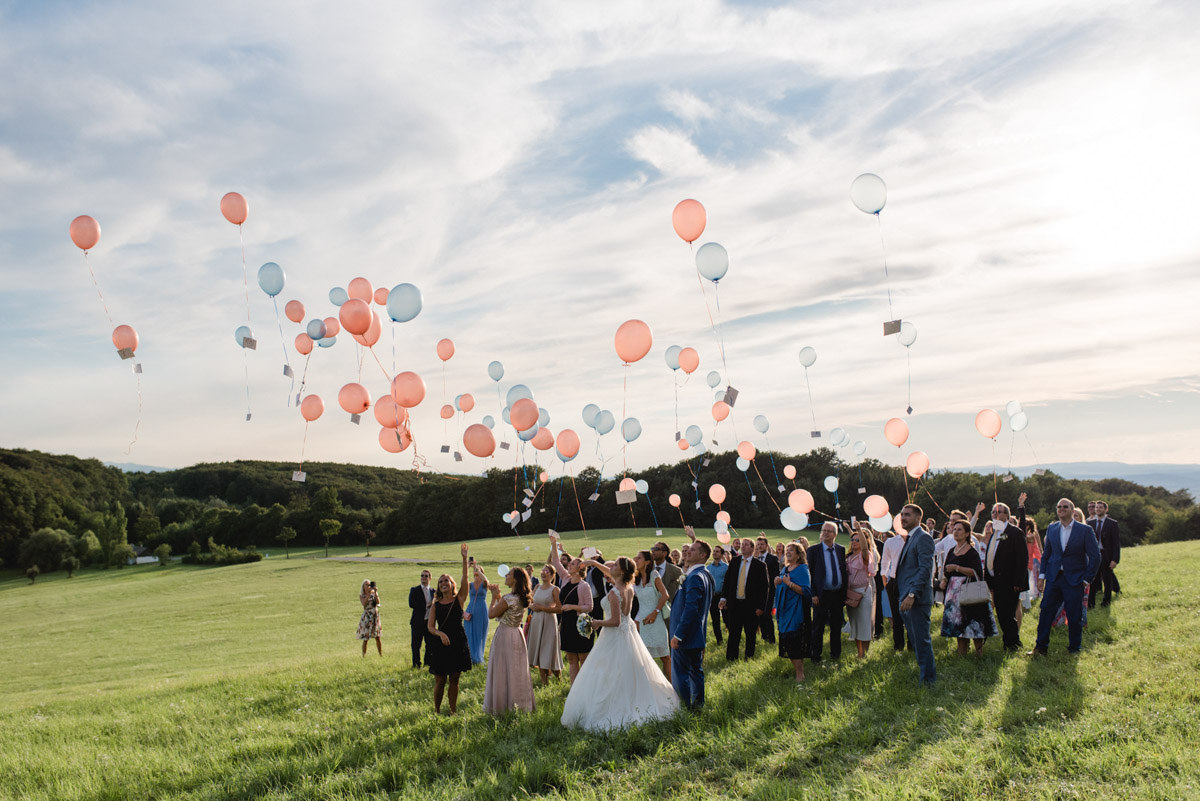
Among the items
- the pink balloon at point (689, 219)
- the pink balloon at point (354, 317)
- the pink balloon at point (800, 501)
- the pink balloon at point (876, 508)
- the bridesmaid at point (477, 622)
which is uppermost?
the pink balloon at point (689, 219)

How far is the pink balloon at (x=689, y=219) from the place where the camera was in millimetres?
10742

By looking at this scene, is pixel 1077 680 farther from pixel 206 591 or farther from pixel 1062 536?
pixel 206 591

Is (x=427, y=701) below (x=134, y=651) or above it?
above

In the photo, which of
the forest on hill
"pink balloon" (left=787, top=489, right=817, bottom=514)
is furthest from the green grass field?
the forest on hill

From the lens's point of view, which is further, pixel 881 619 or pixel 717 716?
pixel 881 619

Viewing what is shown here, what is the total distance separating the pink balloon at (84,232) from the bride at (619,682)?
31.2 ft

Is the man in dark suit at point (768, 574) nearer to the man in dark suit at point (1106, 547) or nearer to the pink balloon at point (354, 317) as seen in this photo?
the man in dark suit at point (1106, 547)

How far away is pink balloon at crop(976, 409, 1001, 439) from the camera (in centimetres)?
1464

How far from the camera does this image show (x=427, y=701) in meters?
8.95

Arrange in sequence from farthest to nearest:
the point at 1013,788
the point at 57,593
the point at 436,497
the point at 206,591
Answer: the point at 436,497 → the point at 57,593 → the point at 206,591 → the point at 1013,788

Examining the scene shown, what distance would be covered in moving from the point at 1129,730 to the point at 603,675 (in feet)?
14.5

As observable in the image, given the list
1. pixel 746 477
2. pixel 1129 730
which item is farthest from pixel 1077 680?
pixel 746 477

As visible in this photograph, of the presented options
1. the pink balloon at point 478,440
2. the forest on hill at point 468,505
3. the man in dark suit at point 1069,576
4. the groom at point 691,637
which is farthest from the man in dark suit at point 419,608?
the forest on hill at point 468,505

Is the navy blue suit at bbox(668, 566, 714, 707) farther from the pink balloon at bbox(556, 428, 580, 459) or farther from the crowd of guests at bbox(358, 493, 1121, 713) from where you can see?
the pink balloon at bbox(556, 428, 580, 459)
